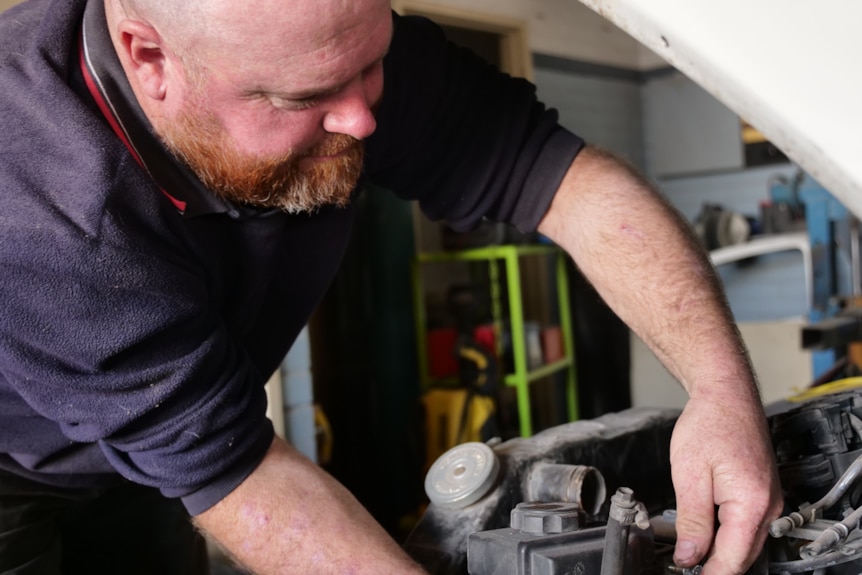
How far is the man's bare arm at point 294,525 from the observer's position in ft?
3.02

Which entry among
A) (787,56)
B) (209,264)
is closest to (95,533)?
(209,264)

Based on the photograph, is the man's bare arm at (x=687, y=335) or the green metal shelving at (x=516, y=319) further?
the green metal shelving at (x=516, y=319)

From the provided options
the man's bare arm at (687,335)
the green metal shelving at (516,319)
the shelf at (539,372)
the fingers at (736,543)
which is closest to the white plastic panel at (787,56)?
the man's bare arm at (687,335)

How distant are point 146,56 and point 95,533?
889 mm

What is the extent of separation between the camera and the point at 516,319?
11.6 ft

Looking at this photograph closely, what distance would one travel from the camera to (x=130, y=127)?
1.00m

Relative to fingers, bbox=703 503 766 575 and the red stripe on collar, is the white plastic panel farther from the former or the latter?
the red stripe on collar

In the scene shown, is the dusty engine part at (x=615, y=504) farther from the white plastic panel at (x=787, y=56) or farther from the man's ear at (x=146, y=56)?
the man's ear at (x=146, y=56)

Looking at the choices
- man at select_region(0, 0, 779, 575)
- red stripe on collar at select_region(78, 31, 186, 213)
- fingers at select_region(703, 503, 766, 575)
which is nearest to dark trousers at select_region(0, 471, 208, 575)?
man at select_region(0, 0, 779, 575)

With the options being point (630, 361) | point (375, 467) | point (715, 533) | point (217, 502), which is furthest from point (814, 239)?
point (217, 502)

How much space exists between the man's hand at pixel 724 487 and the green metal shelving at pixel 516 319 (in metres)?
2.55

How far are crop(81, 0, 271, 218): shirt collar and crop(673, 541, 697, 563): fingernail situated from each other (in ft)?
2.17

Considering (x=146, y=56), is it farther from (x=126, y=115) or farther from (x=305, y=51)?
(x=305, y=51)

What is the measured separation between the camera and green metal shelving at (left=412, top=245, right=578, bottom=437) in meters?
3.51
